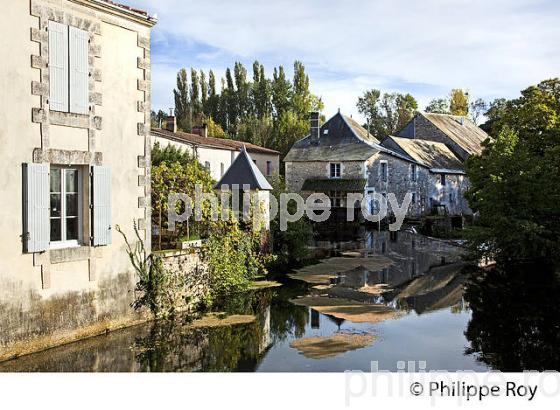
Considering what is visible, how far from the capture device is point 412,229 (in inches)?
1099

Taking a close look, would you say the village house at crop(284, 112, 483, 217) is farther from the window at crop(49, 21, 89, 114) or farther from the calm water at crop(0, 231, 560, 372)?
the window at crop(49, 21, 89, 114)

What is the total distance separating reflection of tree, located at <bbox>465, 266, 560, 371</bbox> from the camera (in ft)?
33.7

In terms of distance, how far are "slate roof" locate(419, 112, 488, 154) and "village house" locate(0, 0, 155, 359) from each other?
31.6 metres

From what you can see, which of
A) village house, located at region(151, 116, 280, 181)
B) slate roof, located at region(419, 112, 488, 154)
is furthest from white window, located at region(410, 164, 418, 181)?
village house, located at region(151, 116, 280, 181)

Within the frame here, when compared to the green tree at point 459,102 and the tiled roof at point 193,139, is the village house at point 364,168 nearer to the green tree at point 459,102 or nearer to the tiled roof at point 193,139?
the tiled roof at point 193,139

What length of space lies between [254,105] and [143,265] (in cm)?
3142

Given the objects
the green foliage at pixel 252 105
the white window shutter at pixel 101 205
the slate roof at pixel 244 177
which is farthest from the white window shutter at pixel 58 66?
the green foliage at pixel 252 105

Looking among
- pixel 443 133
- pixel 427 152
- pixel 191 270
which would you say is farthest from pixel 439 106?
pixel 191 270

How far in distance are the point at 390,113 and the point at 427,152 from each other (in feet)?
28.9

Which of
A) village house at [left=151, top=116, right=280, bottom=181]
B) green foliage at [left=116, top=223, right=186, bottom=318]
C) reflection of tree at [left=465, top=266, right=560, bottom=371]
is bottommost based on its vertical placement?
reflection of tree at [left=465, top=266, right=560, bottom=371]

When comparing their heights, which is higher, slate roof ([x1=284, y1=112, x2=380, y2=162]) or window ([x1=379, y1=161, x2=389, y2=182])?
slate roof ([x1=284, y1=112, x2=380, y2=162])

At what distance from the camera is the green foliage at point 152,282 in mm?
11633

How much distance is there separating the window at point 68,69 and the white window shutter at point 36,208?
1.10 meters

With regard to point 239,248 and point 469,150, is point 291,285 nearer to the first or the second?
point 239,248
